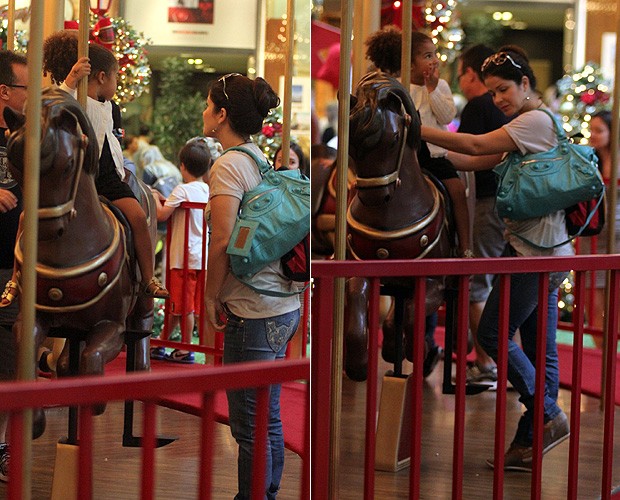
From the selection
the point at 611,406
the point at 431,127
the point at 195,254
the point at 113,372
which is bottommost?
the point at 611,406

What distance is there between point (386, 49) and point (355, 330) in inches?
34.4

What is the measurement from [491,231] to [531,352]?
48 centimetres

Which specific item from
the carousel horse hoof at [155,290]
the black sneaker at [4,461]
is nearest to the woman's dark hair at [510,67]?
the carousel horse hoof at [155,290]

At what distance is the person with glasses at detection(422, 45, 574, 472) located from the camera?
3670 mm

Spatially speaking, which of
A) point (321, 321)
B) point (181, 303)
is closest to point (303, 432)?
point (321, 321)

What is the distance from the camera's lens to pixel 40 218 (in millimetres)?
1819

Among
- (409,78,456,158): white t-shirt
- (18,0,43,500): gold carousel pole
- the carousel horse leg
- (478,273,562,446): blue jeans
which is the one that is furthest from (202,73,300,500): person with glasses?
(478,273,562,446): blue jeans

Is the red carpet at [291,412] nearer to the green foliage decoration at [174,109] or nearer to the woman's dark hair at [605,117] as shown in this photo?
the green foliage decoration at [174,109]

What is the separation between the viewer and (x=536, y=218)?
3.80m

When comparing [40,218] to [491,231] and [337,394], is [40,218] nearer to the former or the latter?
[337,394]

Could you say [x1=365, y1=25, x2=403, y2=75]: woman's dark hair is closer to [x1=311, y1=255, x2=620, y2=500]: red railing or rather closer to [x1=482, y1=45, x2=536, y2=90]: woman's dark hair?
→ [x1=482, y1=45, x2=536, y2=90]: woman's dark hair

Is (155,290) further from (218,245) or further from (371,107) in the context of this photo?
(371,107)

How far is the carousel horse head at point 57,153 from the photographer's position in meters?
1.81

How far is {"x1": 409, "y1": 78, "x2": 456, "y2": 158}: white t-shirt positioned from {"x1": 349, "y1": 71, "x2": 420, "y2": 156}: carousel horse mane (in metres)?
0.18
